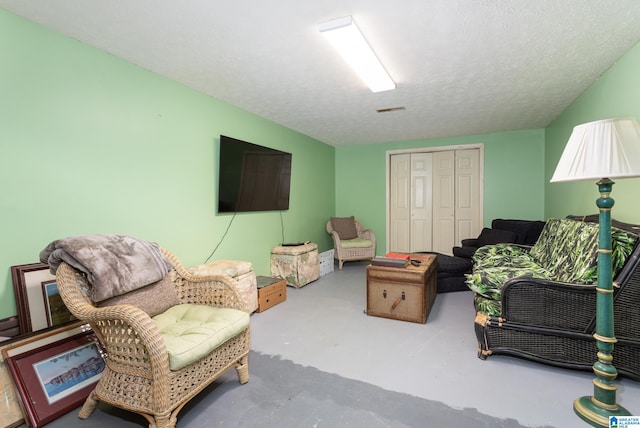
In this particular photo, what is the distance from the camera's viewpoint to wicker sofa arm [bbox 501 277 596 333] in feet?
6.13

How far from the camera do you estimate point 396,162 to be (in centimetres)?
571

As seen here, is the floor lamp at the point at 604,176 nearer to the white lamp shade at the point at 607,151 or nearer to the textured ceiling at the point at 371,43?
the white lamp shade at the point at 607,151

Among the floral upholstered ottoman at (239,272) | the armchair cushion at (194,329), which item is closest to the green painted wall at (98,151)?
the floral upholstered ottoman at (239,272)

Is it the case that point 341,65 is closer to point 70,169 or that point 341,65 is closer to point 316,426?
point 70,169

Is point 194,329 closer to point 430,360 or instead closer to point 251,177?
point 430,360

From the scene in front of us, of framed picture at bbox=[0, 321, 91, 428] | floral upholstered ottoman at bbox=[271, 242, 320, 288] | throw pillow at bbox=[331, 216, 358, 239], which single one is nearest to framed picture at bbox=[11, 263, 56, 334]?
framed picture at bbox=[0, 321, 91, 428]

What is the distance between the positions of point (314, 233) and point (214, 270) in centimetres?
270

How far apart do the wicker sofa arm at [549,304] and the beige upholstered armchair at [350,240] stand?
3.17 metres

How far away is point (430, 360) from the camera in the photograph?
214 cm

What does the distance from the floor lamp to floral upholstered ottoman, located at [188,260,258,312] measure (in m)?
2.57

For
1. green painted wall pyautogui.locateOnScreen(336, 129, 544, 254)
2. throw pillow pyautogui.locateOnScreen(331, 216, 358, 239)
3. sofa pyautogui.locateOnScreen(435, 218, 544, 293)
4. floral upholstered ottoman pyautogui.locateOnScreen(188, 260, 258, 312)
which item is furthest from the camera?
throw pillow pyautogui.locateOnScreen(331, 216, 358, 239)

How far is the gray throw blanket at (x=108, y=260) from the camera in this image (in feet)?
5.19

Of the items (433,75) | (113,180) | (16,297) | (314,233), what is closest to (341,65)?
(433,75)

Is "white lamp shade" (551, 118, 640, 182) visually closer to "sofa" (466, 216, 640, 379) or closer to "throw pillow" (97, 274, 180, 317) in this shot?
"sofa" (466, 216, 640, 379)
